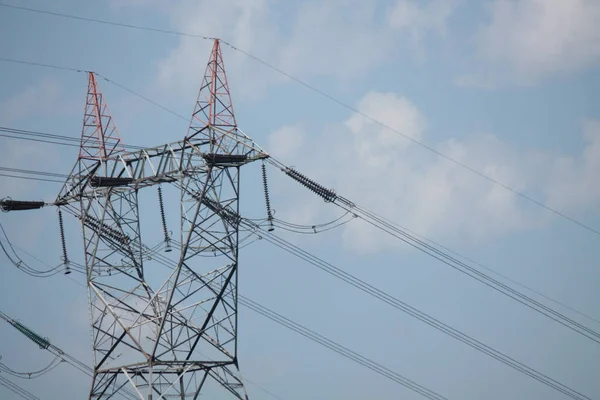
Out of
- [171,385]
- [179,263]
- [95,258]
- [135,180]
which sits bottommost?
[171,385]

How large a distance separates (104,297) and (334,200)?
13.9 meters

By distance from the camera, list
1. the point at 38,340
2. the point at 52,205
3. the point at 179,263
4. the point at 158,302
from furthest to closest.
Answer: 1. the point at 38,340
2. the point at 52,205
3. the point at 158,302
4. the point at 179,263

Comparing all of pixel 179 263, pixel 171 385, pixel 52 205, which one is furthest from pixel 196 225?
pixel 52 205

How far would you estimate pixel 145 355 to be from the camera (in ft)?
128

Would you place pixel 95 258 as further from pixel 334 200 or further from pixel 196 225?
pixel 334 200

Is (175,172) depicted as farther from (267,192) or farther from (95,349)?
(95,349)

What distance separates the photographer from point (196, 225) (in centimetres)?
3853

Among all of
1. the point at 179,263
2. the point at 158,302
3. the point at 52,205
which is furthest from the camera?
the point at 52,205

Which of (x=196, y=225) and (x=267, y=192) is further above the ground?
(x=267, y=192)

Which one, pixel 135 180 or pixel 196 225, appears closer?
pixel 196 225

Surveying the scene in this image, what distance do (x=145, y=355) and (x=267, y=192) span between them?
10.5m

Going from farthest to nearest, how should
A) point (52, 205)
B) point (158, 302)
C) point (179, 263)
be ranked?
point (52, 205)
point (158, 302)
point (179, 263)

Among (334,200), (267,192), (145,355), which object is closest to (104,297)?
(145,355)

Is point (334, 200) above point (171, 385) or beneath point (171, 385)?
above
